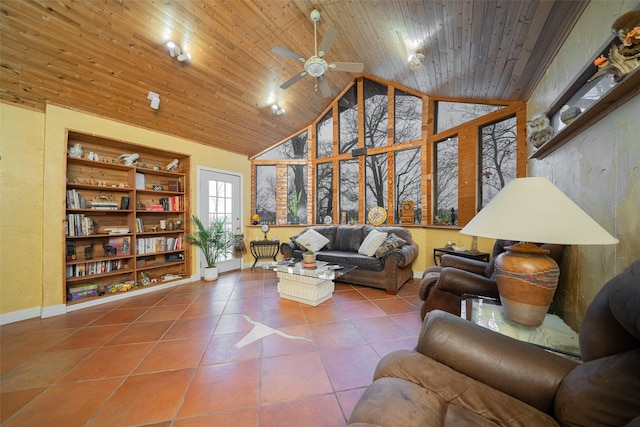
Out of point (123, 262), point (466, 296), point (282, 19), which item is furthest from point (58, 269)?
point (466, 296)

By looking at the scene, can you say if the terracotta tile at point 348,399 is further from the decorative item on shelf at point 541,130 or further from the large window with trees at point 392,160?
the large window with trees at point 392,160

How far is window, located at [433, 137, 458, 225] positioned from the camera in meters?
3.76

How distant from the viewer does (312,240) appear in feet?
13.9

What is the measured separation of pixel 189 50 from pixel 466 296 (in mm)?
3945

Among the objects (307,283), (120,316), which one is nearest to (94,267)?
(120,316)

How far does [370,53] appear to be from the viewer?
11.7ft

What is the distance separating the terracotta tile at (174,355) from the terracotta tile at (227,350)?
2.6 inches

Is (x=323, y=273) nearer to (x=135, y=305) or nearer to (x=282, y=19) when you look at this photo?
(x=135, y=305)

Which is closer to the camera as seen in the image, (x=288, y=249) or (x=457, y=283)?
(x=457, y=283)

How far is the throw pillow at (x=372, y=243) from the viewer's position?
3.61 metres

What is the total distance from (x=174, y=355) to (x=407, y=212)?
388 cm

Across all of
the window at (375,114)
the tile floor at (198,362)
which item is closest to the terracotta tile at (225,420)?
the tile floor at (198,362)

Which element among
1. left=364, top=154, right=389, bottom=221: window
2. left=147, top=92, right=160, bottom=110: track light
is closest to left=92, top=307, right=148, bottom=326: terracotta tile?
left=147, top=92, right=160, bottom=110: track light

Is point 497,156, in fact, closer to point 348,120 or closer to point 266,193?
point 348,120
